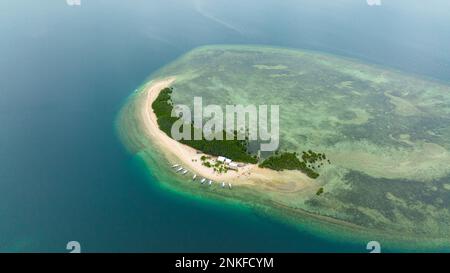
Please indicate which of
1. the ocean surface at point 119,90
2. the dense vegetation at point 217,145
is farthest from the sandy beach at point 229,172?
the ocean surface at point 119,90

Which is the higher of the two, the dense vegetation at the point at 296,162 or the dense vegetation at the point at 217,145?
the dense vegetation at the point at 217,145

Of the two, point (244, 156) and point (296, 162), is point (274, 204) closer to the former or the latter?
point (296, 162)

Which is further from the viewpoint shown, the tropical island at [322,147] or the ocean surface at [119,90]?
the tropical island at [322,147]

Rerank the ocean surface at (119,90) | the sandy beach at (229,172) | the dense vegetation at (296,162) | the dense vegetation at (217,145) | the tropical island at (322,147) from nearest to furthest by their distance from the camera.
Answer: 1. the ocean surface at (119,90)
2. the tropical island at (322,147)
3. the sandy beach at (229,172)
4. the dense vegetation at (296,162)
5. the dense vegetation at (217,145)

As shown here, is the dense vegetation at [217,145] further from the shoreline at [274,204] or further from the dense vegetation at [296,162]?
the dense vegetation at [296,162]

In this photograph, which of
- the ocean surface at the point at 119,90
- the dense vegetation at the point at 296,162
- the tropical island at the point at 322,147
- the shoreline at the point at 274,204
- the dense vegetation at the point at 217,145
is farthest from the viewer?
the dense vegetation at the point at 217,145

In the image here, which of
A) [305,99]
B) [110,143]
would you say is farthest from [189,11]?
[110,143]
